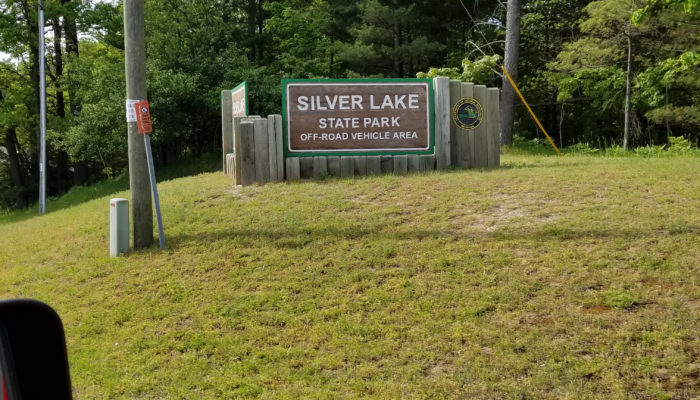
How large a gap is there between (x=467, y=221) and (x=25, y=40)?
22.3 metres

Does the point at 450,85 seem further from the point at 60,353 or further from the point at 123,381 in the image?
the point at 60,353

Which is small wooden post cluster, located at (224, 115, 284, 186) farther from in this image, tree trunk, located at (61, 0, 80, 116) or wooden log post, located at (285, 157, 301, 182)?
A: tree trunk, located at (61, 0, 80, 116)

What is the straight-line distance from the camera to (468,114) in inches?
408

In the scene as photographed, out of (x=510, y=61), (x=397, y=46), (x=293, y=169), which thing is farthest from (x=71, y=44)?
(x=293, y=169)

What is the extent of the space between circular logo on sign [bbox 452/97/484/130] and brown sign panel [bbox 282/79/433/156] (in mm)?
499

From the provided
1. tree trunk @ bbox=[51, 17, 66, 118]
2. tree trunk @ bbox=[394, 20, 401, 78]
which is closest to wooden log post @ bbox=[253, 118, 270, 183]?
tree trunk @ bbox=[394, 20, 401, 78]

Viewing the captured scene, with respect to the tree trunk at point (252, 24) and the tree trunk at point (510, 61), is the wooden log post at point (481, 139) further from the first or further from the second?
the tree trunk at point (252, 24)

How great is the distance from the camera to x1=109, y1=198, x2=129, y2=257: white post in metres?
7.26

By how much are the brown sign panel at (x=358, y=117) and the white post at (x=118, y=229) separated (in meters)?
3.21

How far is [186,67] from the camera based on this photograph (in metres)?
22.3

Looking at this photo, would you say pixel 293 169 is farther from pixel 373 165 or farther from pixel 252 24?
pixel 252 24

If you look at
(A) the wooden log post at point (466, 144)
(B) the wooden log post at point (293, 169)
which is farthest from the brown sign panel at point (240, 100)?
(A) the wooden log post at point (466, 144)

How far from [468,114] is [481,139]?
0.50 m

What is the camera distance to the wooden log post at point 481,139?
1036 cm
